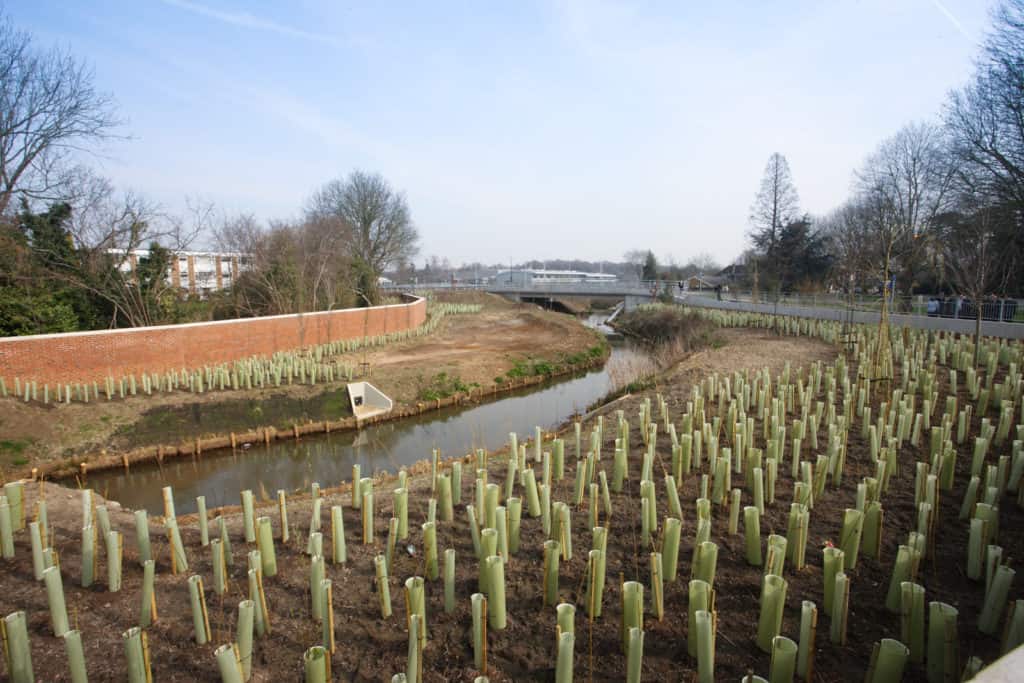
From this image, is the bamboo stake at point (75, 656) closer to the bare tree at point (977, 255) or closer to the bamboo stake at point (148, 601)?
the bamboo stake at point (148, 601)

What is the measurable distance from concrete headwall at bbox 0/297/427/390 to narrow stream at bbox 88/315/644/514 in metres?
4.26

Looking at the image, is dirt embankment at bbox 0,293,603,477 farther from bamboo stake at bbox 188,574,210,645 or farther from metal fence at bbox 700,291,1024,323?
metal fence at bbox 700,291,1024,323

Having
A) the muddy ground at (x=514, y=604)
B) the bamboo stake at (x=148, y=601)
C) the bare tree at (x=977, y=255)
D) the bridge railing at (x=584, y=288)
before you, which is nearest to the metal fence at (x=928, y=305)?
the bare tree at (x=977, y=255)

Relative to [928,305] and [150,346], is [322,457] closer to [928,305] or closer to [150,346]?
[150,346]

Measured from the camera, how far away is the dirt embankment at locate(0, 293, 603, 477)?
33.9 feet

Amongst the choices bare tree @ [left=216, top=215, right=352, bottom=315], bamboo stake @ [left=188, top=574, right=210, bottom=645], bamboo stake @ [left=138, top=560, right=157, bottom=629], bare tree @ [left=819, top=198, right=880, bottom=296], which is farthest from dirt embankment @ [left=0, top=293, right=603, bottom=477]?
bare tree @ [left=819, top=198, right=880, bottom=296]

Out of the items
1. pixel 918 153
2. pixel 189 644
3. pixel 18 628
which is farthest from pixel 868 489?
pixel 918 153

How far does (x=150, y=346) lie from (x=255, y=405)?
369 centimetres

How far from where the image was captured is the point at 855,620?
3443 mm

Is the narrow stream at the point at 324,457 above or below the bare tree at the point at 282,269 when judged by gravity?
below

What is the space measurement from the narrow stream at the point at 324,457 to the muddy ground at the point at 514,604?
10.8ft

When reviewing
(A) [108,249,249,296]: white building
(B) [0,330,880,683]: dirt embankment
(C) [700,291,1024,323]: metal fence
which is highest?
(A) [108,249,249,296]: white building

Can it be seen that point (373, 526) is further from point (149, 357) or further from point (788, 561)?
point (149, 357)

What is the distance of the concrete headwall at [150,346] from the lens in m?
12.0
